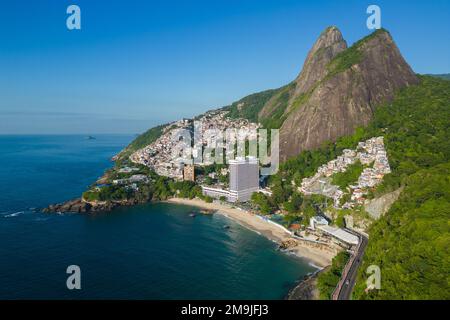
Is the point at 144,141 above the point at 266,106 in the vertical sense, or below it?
below

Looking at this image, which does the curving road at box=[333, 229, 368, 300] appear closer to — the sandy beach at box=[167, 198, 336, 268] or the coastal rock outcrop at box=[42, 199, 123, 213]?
the sandy beach at box=[167, 198, 336, 268]

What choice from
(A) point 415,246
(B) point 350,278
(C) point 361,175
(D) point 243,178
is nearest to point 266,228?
(D) point 243,178

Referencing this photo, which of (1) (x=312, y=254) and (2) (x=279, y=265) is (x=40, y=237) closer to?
(2) (x=279, y=265)

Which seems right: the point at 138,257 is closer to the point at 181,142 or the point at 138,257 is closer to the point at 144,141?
the point at 181,142

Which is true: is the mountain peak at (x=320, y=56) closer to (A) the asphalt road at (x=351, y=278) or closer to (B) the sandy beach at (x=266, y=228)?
(B) the sandy beach at (x=266, y=228)

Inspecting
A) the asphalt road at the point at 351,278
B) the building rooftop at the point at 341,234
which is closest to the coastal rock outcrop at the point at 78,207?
the building rooftop at the point at 341,234

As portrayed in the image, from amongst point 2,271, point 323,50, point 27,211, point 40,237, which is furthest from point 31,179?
point 323,50
